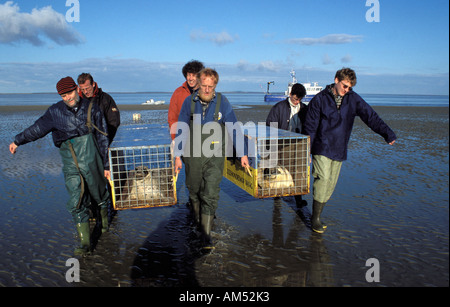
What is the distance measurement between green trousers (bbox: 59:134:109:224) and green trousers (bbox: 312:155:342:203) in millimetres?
3457

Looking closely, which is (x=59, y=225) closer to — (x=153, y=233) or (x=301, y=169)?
(x=153, y=233)

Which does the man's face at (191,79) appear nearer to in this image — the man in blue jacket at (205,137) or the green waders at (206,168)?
the man in blue jacket at (205,137)

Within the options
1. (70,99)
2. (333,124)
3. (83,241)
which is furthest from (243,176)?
(70,99)

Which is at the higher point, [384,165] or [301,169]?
[301,169]

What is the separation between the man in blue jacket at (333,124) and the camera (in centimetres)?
494

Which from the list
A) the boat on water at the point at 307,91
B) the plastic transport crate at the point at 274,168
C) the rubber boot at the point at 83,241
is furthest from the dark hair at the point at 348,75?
the boat on water at the point at 307,91

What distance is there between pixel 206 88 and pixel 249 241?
2471 mm

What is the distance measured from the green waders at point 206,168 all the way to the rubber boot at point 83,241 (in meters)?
1.64

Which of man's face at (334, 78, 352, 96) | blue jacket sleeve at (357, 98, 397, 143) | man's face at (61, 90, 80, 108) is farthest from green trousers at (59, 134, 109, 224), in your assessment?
blue jacket sleeve at (357, 98, 397, 143)

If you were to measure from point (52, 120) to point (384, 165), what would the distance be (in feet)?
30.4

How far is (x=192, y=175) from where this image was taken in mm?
4641

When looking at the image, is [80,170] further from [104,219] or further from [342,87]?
[342,87]

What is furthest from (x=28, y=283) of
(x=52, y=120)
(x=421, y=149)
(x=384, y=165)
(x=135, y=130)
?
(x=421, y=149)

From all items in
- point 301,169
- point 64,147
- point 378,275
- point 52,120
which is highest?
point 52,120
